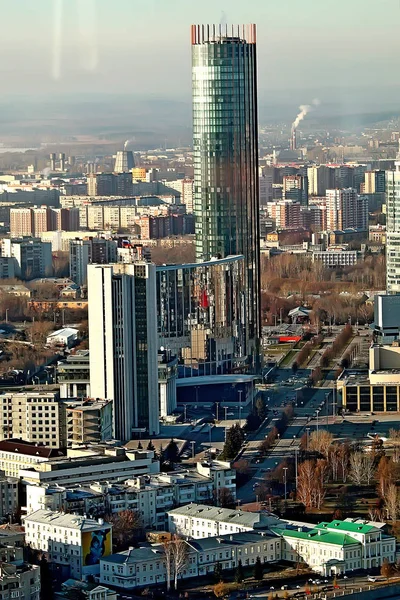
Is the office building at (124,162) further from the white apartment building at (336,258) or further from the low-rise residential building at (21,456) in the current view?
the low-rise residential building at (21,456)

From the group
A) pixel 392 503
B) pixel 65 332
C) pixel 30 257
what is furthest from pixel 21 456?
pixel 30 257

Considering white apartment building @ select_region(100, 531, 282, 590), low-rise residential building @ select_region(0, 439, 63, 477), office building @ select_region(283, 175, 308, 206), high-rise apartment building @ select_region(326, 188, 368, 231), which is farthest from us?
office building @ select_region(283, 175, 308, 206)

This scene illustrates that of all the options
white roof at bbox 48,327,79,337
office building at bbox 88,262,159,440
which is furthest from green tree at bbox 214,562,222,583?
white roof at bbox 48,327,79,337

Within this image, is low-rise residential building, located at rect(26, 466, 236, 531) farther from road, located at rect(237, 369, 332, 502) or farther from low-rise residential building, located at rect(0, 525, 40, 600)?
low-rise residential building, located at rect(0, 525, 40, 600)

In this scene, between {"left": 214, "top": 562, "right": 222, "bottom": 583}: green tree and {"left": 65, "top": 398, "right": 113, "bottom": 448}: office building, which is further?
{"left": 65, "top": 398, "right": 113, "bottom": 448}: office building

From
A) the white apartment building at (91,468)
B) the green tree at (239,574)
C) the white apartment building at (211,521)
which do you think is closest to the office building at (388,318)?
the white apartment building at (91,468)

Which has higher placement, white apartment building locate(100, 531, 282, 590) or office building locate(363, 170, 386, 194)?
office building locate(363, 170, 386, 194)
